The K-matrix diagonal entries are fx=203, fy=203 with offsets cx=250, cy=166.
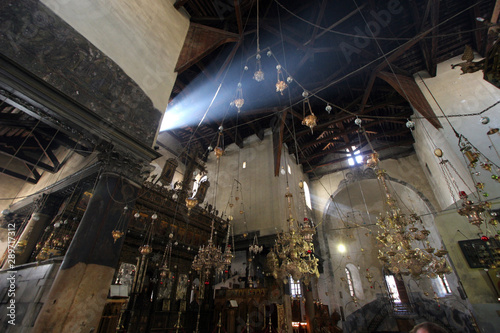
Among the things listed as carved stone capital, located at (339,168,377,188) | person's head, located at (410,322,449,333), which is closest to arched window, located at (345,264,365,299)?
carved stone capital, located at (339,168,377,188)

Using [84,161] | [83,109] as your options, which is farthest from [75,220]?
[83,109]

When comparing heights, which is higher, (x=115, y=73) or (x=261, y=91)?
(x=261, y=91)

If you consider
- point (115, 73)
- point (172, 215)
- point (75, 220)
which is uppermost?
point (115, 73)

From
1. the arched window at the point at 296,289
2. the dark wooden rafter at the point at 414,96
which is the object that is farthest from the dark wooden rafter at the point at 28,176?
the dark wooden rafter at the point at 414,96

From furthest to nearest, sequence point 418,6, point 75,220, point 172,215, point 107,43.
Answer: point 172,215, point 418,6, point 75,220, point 107,43

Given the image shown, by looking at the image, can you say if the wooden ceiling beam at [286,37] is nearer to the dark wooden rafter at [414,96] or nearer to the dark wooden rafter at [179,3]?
the dark wooden rafter at [179,3]

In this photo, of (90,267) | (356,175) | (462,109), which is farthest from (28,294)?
(356,175)

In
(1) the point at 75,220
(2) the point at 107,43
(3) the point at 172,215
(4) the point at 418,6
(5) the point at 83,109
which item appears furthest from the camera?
(3) the point at 172,215

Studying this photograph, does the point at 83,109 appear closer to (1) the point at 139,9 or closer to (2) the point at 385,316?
(1) the point at 139,9

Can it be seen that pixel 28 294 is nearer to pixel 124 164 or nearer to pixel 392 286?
pixel 124 164

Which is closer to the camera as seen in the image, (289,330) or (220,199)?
(289,330)

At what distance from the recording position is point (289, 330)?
28.3ft

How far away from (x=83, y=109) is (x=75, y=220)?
5.18 metres

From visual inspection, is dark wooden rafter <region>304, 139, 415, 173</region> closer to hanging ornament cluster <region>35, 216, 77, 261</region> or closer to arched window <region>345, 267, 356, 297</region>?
arched window <region>345, 267, 356, 297</region>
